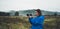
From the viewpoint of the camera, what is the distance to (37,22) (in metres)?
1.99

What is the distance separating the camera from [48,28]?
7.11 ft

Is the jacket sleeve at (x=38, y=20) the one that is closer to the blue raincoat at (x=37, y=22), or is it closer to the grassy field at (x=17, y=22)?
the blue raincoat at (x=37, y=22)

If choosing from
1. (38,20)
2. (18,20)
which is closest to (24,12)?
(18,20)

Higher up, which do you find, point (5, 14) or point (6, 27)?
point (5, 14)

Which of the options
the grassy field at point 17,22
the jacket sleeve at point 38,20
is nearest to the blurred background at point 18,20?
the grassy field at point 17,22

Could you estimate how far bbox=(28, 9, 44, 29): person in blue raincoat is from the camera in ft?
6.54

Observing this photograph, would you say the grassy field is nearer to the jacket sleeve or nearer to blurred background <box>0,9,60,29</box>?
blurred background <box>0,9,60,29</box>

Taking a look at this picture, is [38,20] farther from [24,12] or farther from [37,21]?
[24,12]

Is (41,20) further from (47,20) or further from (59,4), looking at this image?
(59,4)

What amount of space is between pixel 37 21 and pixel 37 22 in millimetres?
18

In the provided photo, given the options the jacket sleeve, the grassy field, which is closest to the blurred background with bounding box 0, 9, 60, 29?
the grassy field

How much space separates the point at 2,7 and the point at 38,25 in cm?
68

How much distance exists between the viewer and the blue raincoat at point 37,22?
1.99 metres

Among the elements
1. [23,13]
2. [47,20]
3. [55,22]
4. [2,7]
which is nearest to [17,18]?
[23,13]
